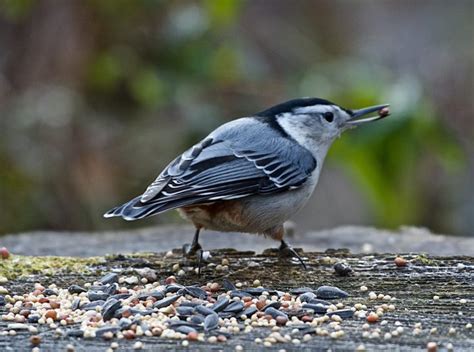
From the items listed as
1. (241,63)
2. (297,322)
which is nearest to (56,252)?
(297,322)

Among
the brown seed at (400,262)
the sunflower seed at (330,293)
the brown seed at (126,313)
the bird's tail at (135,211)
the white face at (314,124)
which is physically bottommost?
the brown seed at (126,313)

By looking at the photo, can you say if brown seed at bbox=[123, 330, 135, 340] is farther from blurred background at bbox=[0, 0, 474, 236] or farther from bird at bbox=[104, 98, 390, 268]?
blurred background at bbox=[0, 0, 474, 236]

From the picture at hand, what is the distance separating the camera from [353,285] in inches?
139

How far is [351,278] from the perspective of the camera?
11.9 feet

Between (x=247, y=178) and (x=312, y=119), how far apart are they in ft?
2.16

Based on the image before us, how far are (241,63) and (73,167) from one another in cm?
147

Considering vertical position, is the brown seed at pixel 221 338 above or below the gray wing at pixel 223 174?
below

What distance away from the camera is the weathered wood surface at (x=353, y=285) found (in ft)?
8.98

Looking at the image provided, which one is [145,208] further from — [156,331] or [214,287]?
[156,331]

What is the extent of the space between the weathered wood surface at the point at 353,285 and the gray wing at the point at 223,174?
0.30 m

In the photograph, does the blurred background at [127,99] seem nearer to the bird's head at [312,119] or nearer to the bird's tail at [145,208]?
the bird's head at [312,119]

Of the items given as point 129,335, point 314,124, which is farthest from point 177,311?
point 314,124

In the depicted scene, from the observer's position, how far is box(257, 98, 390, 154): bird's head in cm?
446

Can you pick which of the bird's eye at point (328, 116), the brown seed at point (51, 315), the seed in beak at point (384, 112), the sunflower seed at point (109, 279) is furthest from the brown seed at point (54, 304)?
the seed in beak at point (384, 112)
